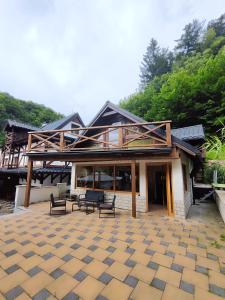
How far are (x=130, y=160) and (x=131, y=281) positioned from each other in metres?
4.21

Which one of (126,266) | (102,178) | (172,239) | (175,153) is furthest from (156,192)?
(126,266)

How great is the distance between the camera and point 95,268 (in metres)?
2.86

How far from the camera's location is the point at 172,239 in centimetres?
415

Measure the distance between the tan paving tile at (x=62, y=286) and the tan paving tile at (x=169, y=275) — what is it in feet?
4.80

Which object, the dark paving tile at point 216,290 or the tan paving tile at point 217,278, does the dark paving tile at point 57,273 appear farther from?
the tan paving tile at point 217,278

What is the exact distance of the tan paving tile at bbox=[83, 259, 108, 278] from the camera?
271cm

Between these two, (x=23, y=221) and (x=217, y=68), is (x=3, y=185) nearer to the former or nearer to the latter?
(x=23, y=221)

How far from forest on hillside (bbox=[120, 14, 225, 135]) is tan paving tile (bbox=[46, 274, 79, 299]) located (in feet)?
46.3

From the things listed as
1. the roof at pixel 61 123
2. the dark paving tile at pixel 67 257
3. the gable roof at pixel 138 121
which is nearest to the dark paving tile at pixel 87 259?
the dark paving tile at pixel 67 257

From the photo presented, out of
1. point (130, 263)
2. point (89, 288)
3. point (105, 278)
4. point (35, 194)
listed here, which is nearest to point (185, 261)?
point (130, 263)

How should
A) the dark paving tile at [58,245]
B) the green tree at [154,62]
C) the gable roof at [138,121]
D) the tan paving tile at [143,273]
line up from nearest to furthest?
the tan paving tile at [143,273] < the dark paving tile at [58,245] < the gable roof at [138,121] < the green tree at [154,62]

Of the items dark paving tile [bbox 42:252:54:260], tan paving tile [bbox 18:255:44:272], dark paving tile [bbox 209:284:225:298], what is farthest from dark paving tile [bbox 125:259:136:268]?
tan paving tile [bbox 18:255:44:272]

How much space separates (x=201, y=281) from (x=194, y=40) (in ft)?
105

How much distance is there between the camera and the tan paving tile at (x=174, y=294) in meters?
2.22
